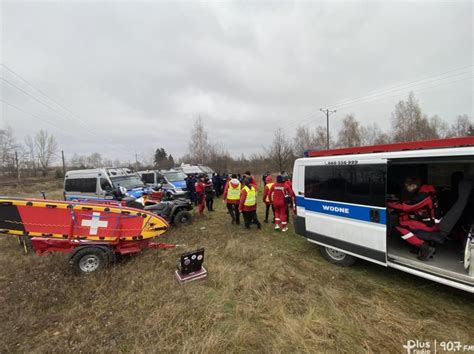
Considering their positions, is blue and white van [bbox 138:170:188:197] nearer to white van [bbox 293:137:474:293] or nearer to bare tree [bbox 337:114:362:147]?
white van [bbox 293:137:474:293]

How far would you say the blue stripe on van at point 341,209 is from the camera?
3.73 meters

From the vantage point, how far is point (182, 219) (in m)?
8.30

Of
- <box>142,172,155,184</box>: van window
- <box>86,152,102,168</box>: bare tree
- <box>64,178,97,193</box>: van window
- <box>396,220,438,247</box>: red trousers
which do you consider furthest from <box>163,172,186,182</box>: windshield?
→ <box>86,152,102,168</box>: bare tree

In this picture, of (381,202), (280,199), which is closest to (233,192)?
(280,199)

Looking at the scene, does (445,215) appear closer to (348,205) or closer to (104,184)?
(348,205)

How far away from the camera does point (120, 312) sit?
335 centimetres

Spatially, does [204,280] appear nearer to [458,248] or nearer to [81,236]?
[81,236]

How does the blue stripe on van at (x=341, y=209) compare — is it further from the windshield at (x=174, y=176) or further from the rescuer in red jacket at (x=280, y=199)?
the windshield at (x=174, y=176)

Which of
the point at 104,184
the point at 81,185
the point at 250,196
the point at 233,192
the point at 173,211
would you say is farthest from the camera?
the point at 81,185

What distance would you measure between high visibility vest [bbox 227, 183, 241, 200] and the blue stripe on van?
3.06 meters

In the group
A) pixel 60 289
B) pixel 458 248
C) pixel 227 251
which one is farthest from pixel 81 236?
pixel 458 248

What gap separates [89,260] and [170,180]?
941 cm

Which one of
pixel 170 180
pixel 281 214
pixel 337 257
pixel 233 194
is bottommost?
pixel 337 257

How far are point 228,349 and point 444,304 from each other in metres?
3.31
